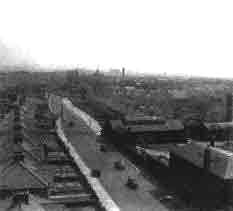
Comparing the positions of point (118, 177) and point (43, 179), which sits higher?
point (43, 179)

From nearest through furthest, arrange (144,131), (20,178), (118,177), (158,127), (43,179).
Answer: (20,178) < (43,179) < (118,177) < (144,131) < (158,127)

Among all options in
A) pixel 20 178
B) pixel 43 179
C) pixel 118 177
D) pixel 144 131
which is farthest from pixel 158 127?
pixel 20 178

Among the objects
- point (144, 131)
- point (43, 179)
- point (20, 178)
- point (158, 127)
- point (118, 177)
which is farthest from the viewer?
point (158, 127)

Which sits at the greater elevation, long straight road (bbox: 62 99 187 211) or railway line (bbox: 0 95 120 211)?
railway line (bbox: 0 95 120 211)

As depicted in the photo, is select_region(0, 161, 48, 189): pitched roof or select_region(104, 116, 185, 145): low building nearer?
select_region(0, 161, 48, 189): pitched roof

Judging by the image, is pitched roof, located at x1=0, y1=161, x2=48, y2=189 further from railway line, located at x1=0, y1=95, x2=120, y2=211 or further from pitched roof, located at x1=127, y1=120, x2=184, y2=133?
pitched roof, located at x1=127, y1=120, x2=184, y2=133

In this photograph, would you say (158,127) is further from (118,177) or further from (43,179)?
(43,179)

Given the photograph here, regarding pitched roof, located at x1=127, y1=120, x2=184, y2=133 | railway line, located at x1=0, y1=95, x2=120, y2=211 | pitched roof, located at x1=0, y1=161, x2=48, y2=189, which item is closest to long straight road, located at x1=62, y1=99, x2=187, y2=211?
railway line, located at x1=0, y1=95, x2=120, y2=211

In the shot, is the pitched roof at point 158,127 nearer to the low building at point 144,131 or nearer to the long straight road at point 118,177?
the low building at point 144,131

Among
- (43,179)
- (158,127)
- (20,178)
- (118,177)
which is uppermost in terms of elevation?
(20,178)

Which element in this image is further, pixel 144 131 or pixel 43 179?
pixel 144 131

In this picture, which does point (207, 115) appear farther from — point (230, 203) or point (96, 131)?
point (230, 203)
